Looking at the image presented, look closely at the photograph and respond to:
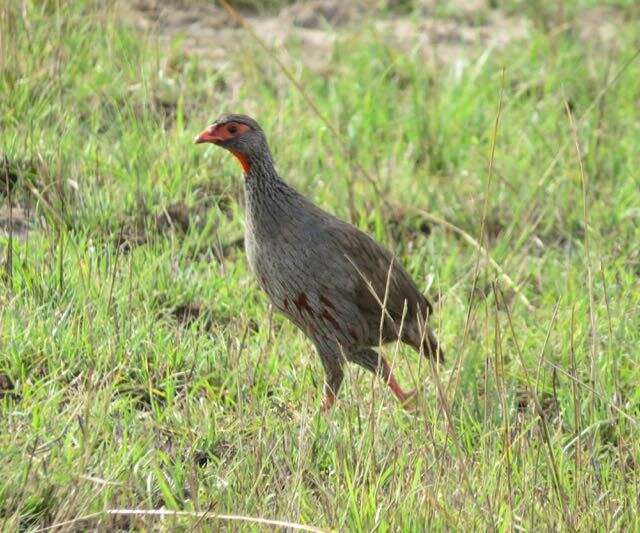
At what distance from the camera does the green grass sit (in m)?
4.44

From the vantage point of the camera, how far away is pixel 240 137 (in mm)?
5668

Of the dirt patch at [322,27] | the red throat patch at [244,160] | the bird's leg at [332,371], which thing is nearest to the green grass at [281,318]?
the bird's leg at [332,371]

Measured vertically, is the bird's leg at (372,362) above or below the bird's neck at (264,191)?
below

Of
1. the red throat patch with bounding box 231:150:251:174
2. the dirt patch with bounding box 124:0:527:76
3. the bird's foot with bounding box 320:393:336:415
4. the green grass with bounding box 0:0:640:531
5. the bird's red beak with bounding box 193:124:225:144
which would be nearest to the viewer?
the green grass with bounding box 0:0:640:531

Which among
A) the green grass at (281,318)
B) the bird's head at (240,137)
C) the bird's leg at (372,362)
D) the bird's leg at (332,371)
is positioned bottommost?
the bird's leg at (372,362)

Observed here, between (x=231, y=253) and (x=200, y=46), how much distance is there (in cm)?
221

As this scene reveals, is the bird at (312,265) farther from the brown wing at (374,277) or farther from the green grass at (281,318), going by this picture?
the green grass at (281,318)

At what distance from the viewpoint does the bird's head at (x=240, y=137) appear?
562 centimetres

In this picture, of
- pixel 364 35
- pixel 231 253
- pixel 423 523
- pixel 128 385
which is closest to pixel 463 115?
pixel 364 35

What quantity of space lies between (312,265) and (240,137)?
1.98 ft

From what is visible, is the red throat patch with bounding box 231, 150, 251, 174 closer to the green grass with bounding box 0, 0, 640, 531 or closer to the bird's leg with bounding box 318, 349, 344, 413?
the green grass with bounding box 0, 0, 640, 531

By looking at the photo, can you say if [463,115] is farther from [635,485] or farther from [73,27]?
[635,485]

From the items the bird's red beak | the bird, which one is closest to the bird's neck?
the bird

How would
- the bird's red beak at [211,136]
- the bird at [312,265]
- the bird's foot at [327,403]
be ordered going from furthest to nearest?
the bird's red beak at [211,136] → the bird at [312,265] → the bird's foot at [327,403]
